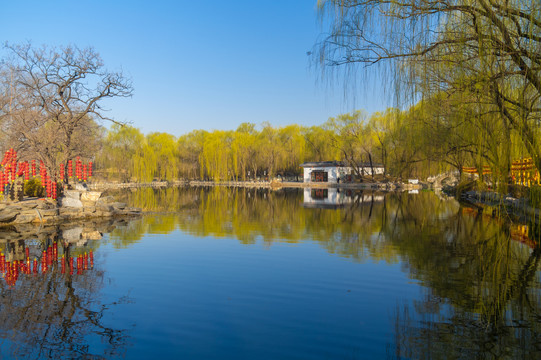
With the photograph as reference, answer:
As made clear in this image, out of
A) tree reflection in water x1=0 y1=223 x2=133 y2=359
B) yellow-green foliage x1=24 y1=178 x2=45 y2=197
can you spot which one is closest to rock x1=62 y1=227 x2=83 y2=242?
tree reflection in water x1=0 y1=223 x2=133 y2=359

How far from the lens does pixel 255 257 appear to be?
935 centimetres

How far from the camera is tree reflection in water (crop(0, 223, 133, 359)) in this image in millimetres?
4395

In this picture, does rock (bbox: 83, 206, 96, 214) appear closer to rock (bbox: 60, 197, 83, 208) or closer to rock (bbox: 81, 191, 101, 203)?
rock (bbox: 60, 197, 83, 208)

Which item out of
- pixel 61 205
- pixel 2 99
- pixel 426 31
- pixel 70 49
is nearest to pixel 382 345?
pixel 426 31

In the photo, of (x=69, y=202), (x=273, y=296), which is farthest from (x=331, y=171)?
(x=273, y=296)

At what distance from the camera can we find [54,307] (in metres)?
5.61

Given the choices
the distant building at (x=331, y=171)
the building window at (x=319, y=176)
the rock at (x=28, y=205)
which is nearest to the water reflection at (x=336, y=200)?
the rock at (x=28, y=205)

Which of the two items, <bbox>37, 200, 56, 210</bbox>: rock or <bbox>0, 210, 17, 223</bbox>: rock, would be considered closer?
<bbox>0, 210, 17, 223</bbox>: rock

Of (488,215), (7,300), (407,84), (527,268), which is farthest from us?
(488,215)

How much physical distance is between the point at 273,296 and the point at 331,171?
5014 centimetres

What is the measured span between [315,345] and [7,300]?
4.44 meters

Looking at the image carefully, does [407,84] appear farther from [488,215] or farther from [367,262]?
[488,215]

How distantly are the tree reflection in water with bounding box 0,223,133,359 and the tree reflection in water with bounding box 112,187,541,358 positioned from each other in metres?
2.88

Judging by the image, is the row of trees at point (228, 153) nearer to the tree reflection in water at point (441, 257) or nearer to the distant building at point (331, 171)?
the distant building at point (331, 171)
